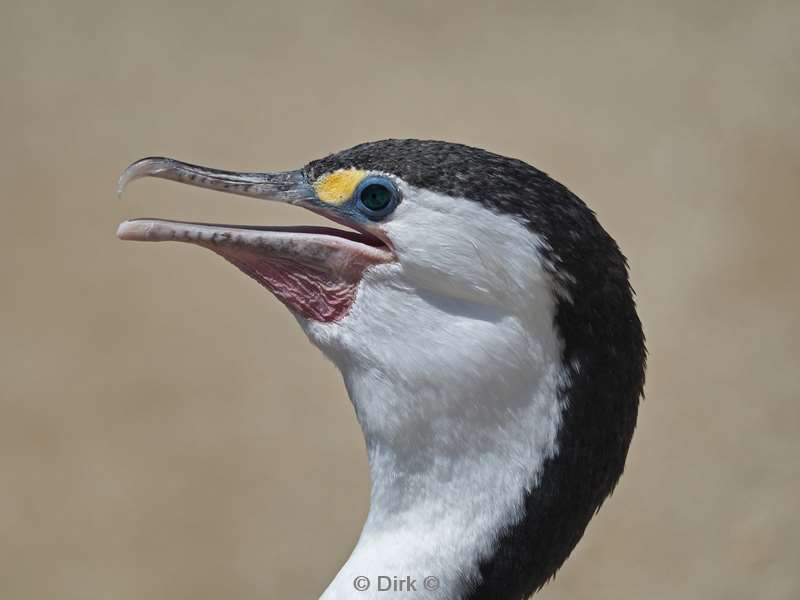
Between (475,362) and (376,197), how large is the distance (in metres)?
0.19

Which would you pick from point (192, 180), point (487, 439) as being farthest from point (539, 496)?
point (192, 180)

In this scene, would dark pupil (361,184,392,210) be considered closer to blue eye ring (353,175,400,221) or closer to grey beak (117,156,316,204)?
blue eye ring (353,175,400,221)

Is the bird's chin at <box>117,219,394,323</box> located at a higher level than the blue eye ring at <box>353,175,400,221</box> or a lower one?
lower

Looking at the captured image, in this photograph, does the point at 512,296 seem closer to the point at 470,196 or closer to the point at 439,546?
the point at 470,196

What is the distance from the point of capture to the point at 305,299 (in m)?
1.19

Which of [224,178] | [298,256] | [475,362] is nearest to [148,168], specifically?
[224,178]

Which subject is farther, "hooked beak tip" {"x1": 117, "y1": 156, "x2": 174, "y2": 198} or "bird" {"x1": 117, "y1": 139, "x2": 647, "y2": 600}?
"hooked beak tip" {"x1": 117, "y1": 156, "x2": 174, "y2": 198}

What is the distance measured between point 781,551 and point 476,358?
202 cm

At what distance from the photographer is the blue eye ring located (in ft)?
3.75

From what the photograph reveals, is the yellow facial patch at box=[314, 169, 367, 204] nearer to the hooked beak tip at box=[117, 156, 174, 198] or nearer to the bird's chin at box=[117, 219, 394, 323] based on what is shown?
the bird's chin at box=[117, 219, 394, 323]

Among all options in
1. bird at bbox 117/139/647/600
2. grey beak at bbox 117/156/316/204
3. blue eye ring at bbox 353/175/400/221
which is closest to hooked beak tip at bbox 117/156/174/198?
grey beak at bbox 117/156/316/204

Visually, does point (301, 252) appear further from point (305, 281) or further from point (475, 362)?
point (475, 362)

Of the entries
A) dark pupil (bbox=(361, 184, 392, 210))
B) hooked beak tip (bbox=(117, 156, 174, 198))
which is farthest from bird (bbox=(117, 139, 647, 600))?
hooked beak tip (bbox=(117, 156, 174, 198))

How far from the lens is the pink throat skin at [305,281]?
117cm
